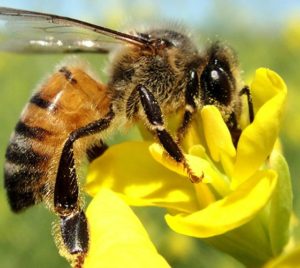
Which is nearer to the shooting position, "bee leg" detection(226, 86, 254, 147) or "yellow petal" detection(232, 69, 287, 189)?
"yellow petal" detection(232, 69, 287, 189)

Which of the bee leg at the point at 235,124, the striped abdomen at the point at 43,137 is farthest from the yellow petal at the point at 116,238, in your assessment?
the bee leg at the point at 235,124

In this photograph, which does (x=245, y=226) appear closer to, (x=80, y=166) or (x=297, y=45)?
(x=80, y=166)

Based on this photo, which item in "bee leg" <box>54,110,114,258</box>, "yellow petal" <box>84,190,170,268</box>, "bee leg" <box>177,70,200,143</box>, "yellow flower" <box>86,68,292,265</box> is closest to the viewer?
"yellow petal" <box>84,190,170,268</box>

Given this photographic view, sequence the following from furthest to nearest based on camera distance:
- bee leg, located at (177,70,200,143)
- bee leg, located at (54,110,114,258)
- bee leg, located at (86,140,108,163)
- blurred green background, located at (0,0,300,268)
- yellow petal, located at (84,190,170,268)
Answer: blurred green background, located at (0,0,300,268)
bee leg, located at (86,140,108,163)
bee leg, located at (177,70,200,143)
bee leg, located at (54,110,114,258)
yellow petal, located at (84,190,170,268)

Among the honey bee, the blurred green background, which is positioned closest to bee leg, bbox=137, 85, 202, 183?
the honey bee

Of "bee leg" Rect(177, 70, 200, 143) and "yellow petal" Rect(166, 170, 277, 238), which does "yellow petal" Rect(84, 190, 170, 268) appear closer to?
"yellow petal" Rect(166, 170, 277, 238)

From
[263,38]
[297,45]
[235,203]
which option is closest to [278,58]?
[297,45]

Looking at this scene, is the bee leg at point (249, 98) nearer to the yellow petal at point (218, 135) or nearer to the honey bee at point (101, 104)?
the honey bee at point (101, 104)
